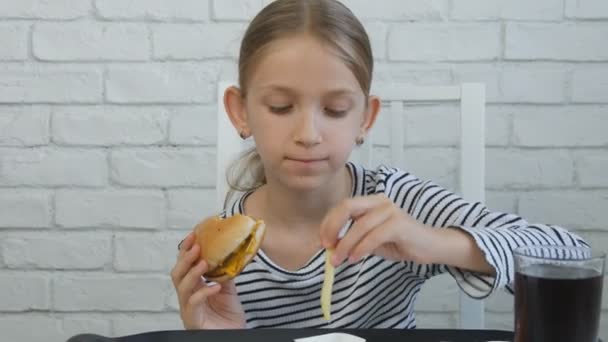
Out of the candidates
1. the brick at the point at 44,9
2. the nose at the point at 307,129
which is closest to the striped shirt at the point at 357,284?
the nose at the point at 307,129

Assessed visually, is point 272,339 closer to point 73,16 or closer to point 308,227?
point 308,227

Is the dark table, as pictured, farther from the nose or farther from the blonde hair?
the blonde hair

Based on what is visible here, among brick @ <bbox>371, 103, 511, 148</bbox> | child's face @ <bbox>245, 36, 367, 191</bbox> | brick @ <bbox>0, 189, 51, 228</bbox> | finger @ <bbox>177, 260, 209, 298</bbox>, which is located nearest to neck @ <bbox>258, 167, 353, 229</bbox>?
child's face @ <bbox>245, 36, 367, 191</bbox>

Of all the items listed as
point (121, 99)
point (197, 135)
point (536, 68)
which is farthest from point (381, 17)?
point (121, 99)

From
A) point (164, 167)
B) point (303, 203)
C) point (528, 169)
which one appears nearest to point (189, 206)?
point (164, 167)

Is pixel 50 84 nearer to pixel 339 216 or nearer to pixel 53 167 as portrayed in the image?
pixel 53 167

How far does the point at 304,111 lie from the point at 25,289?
865 mm

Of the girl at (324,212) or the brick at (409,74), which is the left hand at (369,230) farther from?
the brick at (409,74)

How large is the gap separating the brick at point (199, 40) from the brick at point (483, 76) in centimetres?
40

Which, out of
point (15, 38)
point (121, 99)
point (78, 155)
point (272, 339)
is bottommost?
point (272, 339)

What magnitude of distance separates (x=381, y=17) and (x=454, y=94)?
1.16 feet

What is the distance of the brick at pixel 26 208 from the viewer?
156cm

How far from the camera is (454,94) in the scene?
120 centimetres

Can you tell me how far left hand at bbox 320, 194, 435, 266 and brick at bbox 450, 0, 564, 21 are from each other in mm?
707
